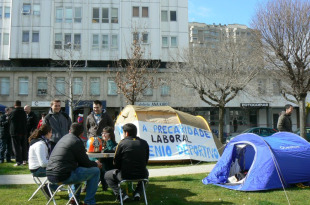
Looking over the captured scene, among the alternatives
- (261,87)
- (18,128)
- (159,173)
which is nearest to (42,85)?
(261,87)

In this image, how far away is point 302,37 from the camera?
49.5 feet

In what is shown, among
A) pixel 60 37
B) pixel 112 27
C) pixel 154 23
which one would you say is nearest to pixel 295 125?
pixel 154 23

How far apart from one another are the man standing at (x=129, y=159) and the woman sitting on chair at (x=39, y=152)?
126 cm

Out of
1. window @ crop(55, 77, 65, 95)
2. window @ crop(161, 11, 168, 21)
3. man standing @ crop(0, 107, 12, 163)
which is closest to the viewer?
man standing @ crop(0, 107, 12, 163)

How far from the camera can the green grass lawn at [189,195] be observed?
19.9ft

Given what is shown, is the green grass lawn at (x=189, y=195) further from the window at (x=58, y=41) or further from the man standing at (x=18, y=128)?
the window at (x=58, y=41)

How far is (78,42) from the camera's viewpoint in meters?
33.8

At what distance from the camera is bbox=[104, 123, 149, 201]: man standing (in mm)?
5617

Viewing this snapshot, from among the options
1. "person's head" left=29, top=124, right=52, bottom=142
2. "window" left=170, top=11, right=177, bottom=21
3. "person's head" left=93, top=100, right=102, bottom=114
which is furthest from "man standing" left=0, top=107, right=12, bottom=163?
"window" left=170, top=11, right=177, bottom=21

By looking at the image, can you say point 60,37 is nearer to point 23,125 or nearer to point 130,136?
point 23,125

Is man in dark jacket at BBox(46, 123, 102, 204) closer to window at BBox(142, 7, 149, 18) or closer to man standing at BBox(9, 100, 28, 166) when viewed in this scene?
man standing at BBox(9, 100, 28, 166)

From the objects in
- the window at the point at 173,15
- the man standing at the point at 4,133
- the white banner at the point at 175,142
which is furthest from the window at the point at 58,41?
the white banner at the point at 175,142

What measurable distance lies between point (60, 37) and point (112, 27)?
5.91 m

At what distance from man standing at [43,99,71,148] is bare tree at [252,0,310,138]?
12.1 metres
